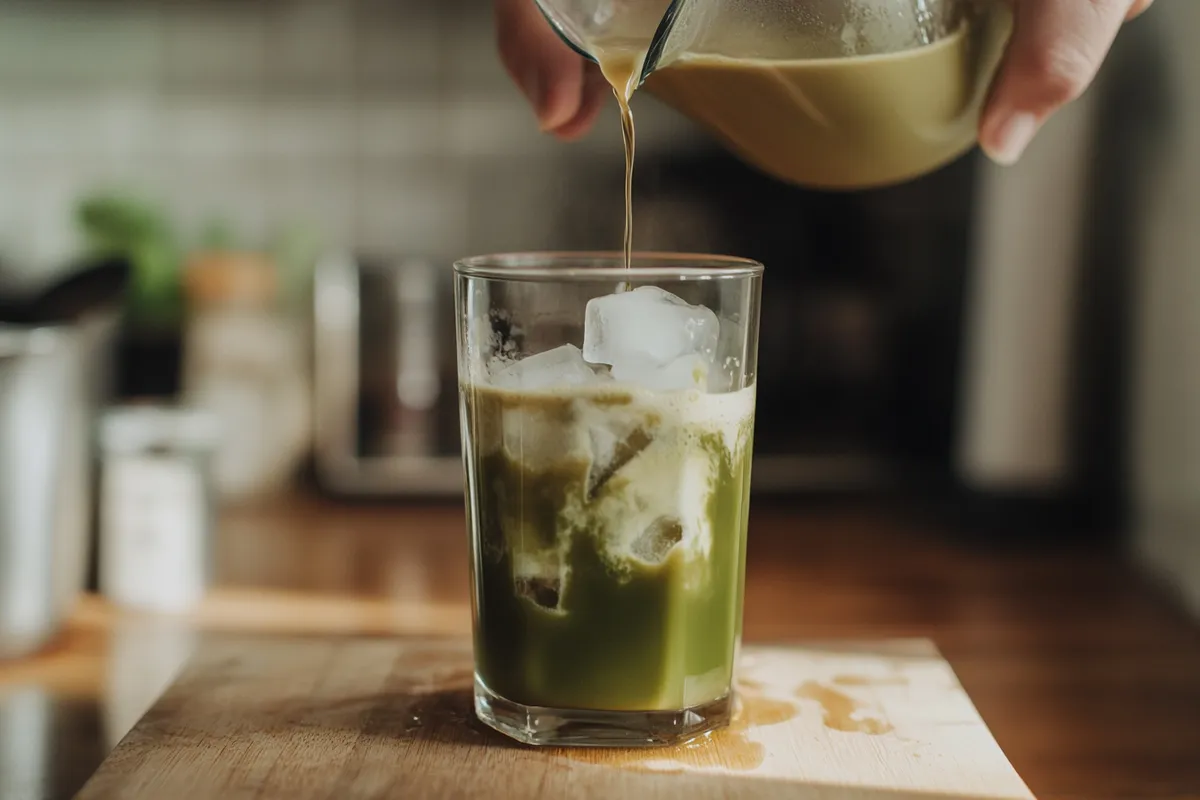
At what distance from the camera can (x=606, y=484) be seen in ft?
2.07

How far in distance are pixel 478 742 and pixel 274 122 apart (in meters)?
1.48

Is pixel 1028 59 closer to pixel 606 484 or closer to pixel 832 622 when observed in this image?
pixel 606 484

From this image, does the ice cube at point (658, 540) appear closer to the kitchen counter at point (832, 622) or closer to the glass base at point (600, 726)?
the glass base at point (600, 726)

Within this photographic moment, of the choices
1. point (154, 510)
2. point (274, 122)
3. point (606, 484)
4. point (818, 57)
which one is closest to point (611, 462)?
point (606, 484)

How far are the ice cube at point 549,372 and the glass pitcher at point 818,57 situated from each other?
0.56 feet

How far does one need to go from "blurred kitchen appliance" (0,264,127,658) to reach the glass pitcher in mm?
658

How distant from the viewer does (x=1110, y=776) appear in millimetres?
879

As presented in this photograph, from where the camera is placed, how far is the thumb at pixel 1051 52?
26.6 inches

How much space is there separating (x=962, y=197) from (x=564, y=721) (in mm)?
1107

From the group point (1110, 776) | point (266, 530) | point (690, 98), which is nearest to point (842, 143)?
point (690, 98)

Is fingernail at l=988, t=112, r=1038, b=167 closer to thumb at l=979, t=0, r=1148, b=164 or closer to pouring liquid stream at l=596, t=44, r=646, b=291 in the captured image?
thumb at l=979, t=0, r=1148, b=164

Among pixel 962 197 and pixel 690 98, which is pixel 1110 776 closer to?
pixel 690 98

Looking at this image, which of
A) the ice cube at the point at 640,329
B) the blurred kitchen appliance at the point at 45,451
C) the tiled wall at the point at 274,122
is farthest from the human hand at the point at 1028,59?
the tiled wall at the point at 274,122

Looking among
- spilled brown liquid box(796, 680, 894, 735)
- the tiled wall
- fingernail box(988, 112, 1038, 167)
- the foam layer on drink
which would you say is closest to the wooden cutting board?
spilled brown liquid box(796, 680, 894, 735)
